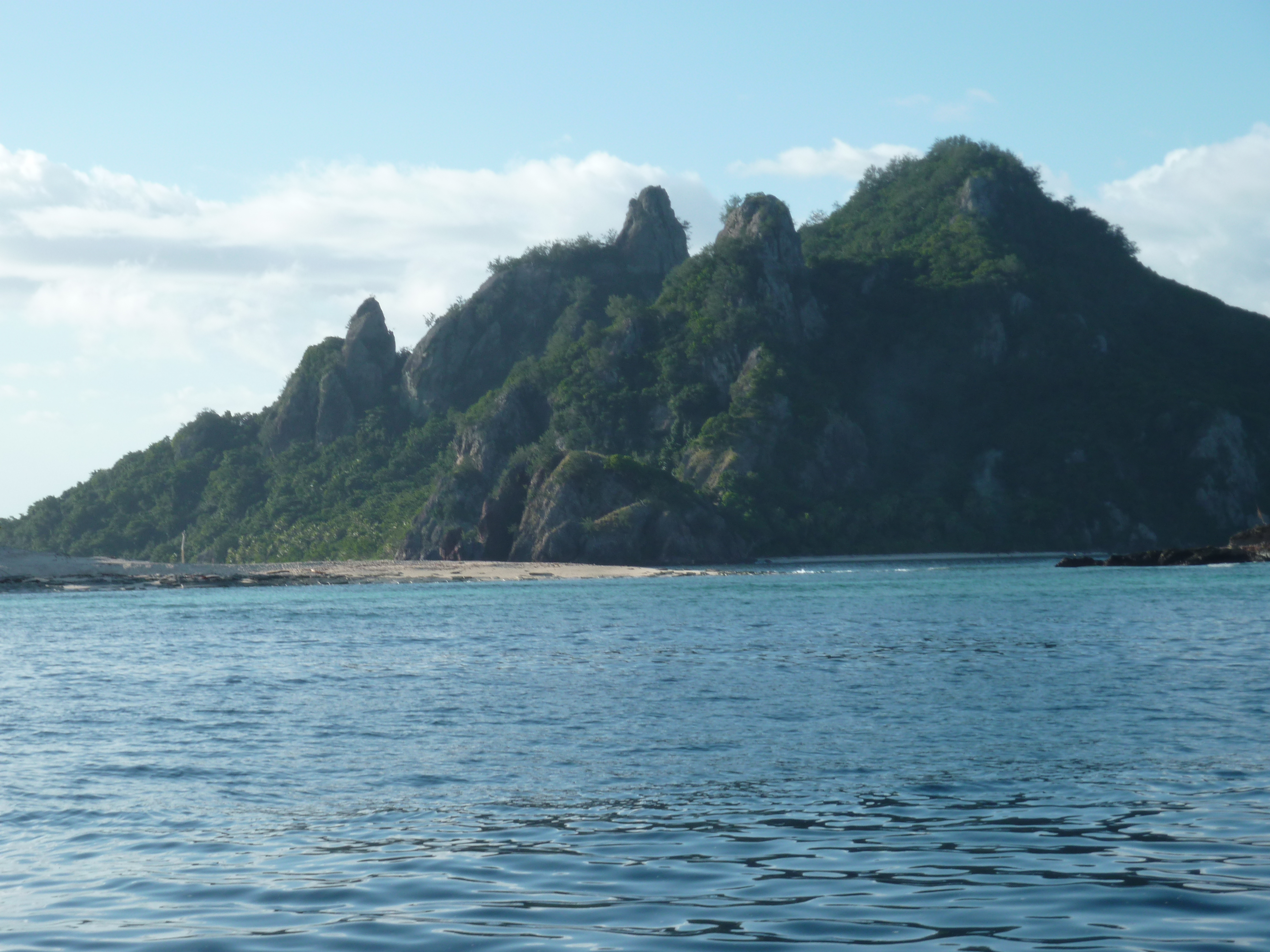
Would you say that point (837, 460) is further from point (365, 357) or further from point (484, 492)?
point (365, 357)

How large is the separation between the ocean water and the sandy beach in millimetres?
61753

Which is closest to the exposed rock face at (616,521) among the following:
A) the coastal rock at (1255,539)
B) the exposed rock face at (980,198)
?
the coastal rock at (1255,539)

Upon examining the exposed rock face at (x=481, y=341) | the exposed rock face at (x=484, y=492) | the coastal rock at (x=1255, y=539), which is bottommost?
the coastal rock at (x=1255, y=539)

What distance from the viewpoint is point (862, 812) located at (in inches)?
555

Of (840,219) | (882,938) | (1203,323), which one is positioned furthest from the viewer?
(840,219)

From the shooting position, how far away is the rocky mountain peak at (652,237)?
18838 cm

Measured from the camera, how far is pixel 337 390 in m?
180

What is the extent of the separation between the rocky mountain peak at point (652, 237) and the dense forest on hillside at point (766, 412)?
412mm

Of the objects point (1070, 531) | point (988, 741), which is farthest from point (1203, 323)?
point (988, 741)

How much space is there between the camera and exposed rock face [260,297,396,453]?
589 ft

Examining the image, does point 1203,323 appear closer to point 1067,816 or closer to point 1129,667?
point 1129,667

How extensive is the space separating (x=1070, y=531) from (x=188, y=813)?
416 feet

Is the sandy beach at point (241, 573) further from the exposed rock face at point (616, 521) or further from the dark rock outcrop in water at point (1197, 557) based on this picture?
the dark rock outcrop in water at point (1197, 557)

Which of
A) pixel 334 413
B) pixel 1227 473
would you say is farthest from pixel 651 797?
pixel 334 413
